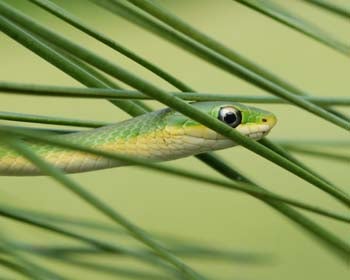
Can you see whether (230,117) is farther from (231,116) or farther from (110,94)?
(110,94)

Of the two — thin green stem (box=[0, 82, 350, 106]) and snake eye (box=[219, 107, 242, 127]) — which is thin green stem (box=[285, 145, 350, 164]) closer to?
thin green stem (box=[0, 82, 350, 106])

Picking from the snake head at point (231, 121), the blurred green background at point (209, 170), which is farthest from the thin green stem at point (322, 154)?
the blurred green background at point (209, 170)

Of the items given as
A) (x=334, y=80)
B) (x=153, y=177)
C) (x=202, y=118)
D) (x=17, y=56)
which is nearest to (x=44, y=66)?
(x=17, y=56)

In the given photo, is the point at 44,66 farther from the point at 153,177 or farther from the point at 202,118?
the point at 202,118

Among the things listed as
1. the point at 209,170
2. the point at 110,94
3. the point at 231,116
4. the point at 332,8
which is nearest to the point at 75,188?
the point at 110,94

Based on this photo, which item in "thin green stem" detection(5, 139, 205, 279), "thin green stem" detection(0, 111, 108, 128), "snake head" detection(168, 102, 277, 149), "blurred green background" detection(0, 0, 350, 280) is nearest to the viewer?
"thin green stem" detection(5, 139, 205, 279)

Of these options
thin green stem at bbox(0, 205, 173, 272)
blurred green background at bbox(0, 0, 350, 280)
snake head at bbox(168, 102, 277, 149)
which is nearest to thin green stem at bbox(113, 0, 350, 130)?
thin green stem at bbox(0, 205, 173, 272)
